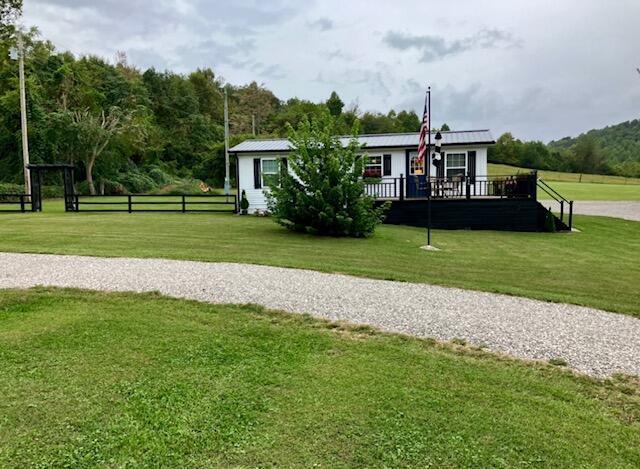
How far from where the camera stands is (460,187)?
1747cm

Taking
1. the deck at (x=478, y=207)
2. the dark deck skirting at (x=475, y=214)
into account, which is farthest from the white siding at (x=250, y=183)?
the dark deck skirting at (x=475, y=214)

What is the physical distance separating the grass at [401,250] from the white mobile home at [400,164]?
2388mm

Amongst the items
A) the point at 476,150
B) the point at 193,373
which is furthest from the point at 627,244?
the point at 193,373

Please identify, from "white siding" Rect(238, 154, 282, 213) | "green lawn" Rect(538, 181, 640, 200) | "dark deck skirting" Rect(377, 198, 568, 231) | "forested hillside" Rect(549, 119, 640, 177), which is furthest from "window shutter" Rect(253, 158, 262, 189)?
"forested hillside" Rect(549, 119, 640, 177)

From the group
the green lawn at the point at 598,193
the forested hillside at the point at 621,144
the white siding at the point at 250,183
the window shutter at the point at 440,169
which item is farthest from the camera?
the forested hillside at the point at 621,144

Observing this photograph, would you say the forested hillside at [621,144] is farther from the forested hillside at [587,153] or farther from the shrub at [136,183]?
the shrub at [136,183]

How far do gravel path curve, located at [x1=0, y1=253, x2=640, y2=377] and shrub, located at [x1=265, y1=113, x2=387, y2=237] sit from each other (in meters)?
4.57

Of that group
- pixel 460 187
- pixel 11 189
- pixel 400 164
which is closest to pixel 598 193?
pixel 460 187

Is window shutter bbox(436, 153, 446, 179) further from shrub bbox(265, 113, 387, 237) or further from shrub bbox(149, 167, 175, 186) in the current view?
shrub bbox(149, 167, 175, 186)

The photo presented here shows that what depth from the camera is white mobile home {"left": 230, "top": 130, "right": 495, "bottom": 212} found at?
1769cm

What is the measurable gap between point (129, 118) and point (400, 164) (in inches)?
1034

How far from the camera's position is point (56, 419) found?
318 cm

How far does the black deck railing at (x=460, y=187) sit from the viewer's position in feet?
54.2

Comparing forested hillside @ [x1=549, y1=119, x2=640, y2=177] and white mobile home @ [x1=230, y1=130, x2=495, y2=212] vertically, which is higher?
forested hillside @ [x1=549, y1=119, x2=640, y2=177]
